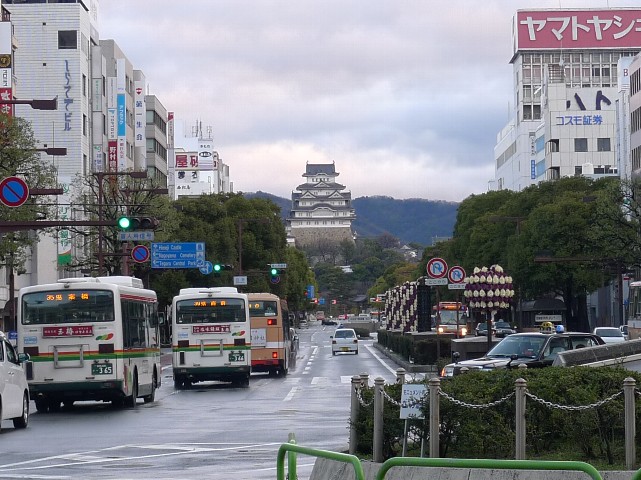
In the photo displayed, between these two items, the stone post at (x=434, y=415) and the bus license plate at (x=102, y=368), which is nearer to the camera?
the stone post at (x=434, y=415)

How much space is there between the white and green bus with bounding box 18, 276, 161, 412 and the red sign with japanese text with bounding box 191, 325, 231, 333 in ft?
29.9

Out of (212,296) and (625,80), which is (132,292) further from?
(625,80)

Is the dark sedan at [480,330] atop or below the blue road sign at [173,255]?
below

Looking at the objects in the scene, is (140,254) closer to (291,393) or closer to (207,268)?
(207,268)

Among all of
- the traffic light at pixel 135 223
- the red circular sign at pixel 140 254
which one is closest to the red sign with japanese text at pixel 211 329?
the traffic light at pixel 135 223

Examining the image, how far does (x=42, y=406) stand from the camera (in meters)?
31.5

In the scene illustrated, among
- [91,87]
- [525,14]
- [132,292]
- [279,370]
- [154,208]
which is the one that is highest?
[525,14]

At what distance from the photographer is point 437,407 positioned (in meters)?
15.5

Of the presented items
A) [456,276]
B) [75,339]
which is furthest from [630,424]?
[456,276]

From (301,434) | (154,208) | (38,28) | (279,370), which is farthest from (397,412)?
(38,28)

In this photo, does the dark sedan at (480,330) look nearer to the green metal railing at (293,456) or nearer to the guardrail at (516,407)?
the guardrail at (516,407)

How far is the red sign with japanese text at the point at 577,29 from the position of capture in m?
152

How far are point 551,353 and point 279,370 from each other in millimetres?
22463

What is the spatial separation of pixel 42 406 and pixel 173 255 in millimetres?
36373
